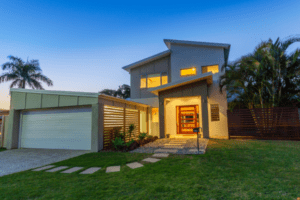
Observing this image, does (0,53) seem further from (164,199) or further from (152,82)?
(164,199)

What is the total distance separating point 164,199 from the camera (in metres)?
2.50

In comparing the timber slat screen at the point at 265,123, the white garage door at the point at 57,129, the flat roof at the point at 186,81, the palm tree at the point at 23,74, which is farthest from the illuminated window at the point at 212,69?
the palm tree at the point at 23,74

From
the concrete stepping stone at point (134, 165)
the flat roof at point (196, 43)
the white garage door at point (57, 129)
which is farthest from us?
the flat roof at point (196, 43)

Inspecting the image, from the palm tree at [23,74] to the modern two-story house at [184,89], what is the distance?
1296cm

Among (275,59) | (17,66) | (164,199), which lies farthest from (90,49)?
(164,199)

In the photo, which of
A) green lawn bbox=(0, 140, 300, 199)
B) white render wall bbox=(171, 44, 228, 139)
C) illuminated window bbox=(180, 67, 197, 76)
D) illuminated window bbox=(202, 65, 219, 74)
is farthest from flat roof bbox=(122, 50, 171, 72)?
green lawn bbox=(0, 140, 300, 199)

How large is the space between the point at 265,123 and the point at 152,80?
7973 mm

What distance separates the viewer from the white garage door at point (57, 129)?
24.7 feet

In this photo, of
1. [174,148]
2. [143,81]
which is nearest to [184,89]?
[143,81]

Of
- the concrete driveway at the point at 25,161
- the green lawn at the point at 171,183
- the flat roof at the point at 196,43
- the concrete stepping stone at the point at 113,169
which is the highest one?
the flat roof at the point at 196,43

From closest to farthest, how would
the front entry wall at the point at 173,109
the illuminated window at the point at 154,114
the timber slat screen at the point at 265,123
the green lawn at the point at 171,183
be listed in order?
the green lawn at the point at 171,183, the timber slat screen at the point at 265,123, the front entry wall at the point at 173,109, the illuminated window at the point at 154,114

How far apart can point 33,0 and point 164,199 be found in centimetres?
1320

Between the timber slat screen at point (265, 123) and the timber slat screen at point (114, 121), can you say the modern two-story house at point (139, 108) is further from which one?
the timber slat screen at point (265, 123)

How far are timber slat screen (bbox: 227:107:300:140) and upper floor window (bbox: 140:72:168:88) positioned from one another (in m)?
5.28
